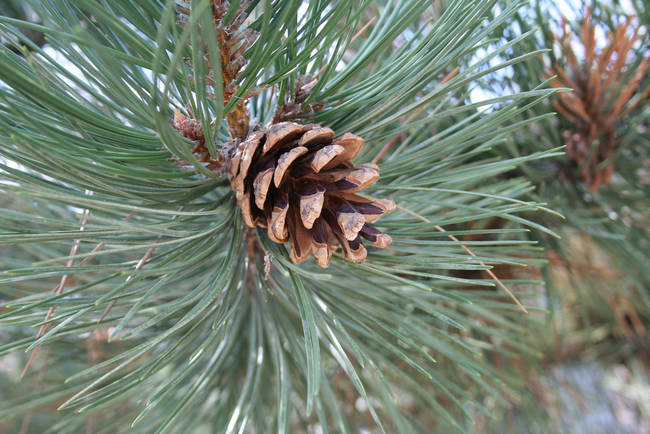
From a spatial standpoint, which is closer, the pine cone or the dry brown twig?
the pine cone

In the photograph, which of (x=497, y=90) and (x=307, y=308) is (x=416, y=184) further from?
(x=497, y=90)

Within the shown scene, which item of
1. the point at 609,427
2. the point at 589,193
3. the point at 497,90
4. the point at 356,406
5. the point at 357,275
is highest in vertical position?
the point at 497,90

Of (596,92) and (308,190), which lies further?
(596,92)

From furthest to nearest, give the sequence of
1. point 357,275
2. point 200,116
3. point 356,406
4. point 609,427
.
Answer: point 609,427
point 356,406
point 357,275
point 200,116

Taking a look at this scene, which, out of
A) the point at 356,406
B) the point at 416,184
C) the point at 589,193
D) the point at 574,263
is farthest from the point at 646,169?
the point at 356,406

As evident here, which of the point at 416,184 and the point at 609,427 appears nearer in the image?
the point at 416,184

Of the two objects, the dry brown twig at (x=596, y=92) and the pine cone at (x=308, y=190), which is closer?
the pine cone at (x=308, y=190)

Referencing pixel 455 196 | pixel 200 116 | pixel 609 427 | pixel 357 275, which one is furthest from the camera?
pixel 609 427

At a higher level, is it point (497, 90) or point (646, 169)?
point (497, 90)
